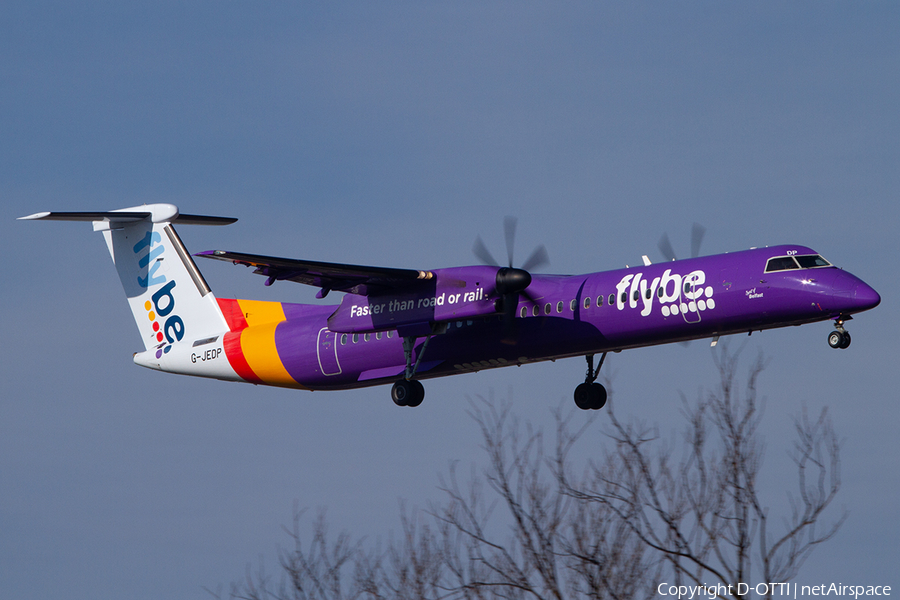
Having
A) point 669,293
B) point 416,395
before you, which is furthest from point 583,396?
point 669,293

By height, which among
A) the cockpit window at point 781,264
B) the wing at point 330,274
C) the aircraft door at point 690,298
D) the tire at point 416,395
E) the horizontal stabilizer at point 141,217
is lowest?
the tire at point 416,395

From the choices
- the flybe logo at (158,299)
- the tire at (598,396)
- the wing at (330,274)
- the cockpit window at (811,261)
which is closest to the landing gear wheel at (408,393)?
the wing at (330,274)

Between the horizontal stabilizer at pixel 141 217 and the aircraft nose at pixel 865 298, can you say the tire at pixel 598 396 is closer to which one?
the aircraft nose at pixel 865 298

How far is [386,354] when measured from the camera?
25.7 metres

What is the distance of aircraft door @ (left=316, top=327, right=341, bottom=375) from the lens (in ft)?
86.3

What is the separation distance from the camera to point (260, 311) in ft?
94.2

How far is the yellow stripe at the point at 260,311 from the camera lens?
93.0 ft

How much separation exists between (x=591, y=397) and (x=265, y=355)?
26.2 ft

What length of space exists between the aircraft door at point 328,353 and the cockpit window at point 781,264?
10.3 metres

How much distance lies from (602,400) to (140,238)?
13.1m

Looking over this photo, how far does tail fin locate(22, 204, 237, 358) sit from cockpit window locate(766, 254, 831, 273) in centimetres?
1441

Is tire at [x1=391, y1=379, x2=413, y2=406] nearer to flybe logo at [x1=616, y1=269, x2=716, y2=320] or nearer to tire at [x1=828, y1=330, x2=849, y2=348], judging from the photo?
flybe logo at [x1=616, y1=269, x2=716, y2=320]

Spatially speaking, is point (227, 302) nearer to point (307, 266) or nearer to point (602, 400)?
point (307, 266)

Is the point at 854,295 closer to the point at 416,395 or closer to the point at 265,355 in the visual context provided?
the point at 416,395
